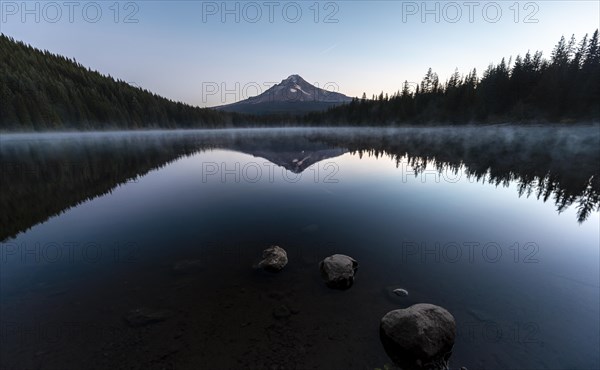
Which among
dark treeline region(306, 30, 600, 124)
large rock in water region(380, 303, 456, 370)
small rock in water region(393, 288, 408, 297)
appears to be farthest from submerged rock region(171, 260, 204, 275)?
dark treeline region(306, 30, 600, 124)

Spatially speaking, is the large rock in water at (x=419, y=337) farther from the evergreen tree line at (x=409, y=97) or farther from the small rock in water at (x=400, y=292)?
the evergreen tree line at (x=409, y=97)

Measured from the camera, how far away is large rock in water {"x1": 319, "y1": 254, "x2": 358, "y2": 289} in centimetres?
838

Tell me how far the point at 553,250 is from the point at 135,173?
3655 centimetres

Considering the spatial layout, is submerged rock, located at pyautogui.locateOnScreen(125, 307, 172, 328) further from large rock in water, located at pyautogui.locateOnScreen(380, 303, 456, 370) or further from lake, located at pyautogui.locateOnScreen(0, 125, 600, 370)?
large rock in water, located at pyautogui.locateOnScreen(380, 303, 456, 370)

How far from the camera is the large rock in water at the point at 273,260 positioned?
30.4 feet

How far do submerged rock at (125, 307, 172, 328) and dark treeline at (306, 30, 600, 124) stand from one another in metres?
94.5

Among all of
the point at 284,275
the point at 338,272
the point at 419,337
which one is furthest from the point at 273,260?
the point at 419,337

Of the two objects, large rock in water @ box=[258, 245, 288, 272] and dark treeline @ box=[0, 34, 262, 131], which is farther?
dark treeline @ box=[0, 34, 262, 131]

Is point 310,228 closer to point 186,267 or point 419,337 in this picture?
point 186,267

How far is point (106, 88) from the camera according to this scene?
128 metres

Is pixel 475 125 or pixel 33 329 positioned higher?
pixel 475 125

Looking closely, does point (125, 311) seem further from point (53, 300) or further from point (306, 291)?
point (306, 291)

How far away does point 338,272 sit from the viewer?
8617mm

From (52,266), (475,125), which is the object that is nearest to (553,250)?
(52,266)
